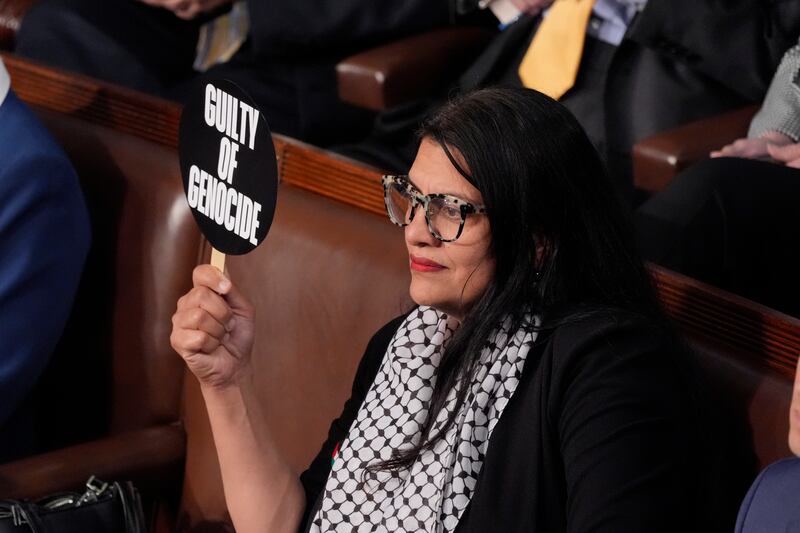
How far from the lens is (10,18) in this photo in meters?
2.80

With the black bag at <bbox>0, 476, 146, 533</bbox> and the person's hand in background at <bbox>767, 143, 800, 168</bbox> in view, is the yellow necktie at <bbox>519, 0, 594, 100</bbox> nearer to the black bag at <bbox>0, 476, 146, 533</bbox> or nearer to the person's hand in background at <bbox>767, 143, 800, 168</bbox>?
the person's hand in background at <bbox>767, 143, 800, 168</bbox>

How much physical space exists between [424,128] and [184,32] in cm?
152

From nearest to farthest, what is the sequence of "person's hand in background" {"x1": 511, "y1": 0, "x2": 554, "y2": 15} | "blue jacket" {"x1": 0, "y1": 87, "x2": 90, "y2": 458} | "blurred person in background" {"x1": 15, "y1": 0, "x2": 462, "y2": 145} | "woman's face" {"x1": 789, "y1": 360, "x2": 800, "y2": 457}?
"woman's face" {"x1": 789, "y1": 360, "x2": 800, "y2": 457}
"blue jacket" {"x1": 0, "y1": 87, "x2": 90, "y2": 458}
"person's hand in background" {"x1": 511, "y1": 0, "x2": 554, "y2": 15}
"blurred person in background" {"x1": 15, "y1": 0, "x2": 462, "y2": 145}

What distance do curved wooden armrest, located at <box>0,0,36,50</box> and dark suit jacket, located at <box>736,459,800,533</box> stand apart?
2114 mm

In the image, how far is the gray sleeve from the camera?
74.0 inches

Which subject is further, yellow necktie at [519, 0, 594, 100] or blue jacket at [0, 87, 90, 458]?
yellow necktie at [519, 0, 594, 100]

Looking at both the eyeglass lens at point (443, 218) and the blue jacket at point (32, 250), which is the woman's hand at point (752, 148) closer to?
the eyeglass lens at point (443, 218)

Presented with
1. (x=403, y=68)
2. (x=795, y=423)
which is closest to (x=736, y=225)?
(x=795, y=423)

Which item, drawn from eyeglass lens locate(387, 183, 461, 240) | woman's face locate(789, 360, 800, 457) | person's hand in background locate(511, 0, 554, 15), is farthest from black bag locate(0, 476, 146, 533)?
person's hand in background locate(511, 0, 554, 15)

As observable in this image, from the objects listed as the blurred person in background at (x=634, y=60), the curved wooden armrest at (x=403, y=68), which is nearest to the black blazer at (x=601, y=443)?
the blurred person in background at (x=634, y=60)

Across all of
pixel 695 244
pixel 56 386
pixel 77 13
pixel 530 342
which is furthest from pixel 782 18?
Result: pixel 77 13

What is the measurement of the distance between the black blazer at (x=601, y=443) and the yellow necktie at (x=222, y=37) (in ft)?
5.24

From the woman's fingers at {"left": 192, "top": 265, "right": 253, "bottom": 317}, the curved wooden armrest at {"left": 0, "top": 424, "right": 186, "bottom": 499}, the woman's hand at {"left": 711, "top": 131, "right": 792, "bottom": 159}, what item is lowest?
the curved wooden armrest at {"left": 0, "top": 424, "right": 186, "bottom": 499}

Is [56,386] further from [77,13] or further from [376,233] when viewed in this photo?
[77,13]
